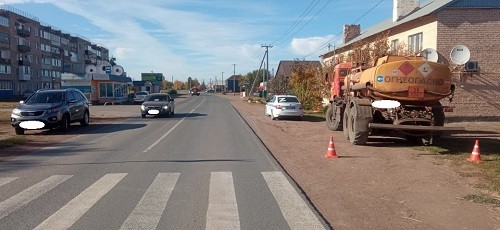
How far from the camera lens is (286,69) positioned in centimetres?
9456

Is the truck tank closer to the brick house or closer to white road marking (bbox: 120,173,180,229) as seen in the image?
white road marking (bbox: 120,173,180,229)

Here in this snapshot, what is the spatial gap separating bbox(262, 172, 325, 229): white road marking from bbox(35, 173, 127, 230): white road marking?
109 inches

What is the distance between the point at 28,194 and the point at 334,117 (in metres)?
14.8

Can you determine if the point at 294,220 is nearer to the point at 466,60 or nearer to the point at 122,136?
the point at 122,136

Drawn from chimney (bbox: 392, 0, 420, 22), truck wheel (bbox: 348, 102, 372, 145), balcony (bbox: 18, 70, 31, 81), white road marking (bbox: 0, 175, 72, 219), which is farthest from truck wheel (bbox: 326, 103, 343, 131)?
A: balcony (bbox: 18, 70, 31, 81)

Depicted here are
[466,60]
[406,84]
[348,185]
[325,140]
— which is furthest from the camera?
[466,60]

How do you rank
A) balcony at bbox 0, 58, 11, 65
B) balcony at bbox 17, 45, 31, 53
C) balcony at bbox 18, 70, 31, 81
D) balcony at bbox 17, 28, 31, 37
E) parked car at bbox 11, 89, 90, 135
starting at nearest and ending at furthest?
parked car at bbox 11, 89, 90, 135 → balcony at bbox 0, 58, 11, 65 → balcony at bbox 18, 70, 31, 81 → balcony at bbox 17, 45, 31, 53 → balcony at bbox 17, 28, 31, 37

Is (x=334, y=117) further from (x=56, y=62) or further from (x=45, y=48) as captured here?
(x=56, y=62)

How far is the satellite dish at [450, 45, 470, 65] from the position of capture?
22031 millimetres

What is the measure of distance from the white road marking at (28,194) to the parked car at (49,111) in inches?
374

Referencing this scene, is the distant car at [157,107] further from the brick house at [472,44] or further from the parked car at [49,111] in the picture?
the brick house at [472,44]

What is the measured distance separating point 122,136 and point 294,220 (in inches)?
488

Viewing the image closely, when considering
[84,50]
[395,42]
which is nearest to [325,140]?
[395,42]

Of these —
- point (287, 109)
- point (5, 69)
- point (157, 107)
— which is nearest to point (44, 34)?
point (5, 69)
